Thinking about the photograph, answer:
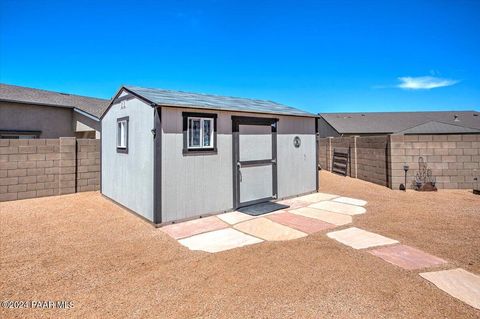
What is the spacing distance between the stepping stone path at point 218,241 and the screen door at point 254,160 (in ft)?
5.54

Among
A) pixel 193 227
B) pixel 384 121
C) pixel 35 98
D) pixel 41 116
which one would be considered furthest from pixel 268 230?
pixel 384 121

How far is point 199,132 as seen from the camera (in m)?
5.53

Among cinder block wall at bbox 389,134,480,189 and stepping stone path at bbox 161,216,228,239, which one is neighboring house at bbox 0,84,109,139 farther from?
cinder block wall at bbox 389,134,480,189

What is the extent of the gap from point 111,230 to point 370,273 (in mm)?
4572

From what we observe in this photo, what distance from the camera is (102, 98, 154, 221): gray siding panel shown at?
5.20 metres

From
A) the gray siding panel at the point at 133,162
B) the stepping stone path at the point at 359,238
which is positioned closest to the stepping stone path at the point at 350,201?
the stepping stone path at the point at 359,238

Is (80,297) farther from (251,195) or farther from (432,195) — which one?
(432,195)

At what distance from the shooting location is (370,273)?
2.96 metres

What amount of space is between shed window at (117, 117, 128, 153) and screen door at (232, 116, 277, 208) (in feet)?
9.33

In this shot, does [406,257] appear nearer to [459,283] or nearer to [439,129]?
[459,283]

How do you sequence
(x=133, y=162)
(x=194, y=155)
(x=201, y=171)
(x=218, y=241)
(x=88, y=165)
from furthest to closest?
(x=88, y=165), (x=133, y=162), (x=201, y=171), (x=194, y=155), (x=218, y=241)

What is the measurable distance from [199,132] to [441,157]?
28.2 ft

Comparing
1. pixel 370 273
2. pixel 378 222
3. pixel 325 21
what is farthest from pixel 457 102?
pixel 370 273

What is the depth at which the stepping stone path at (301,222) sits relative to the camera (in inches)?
187
